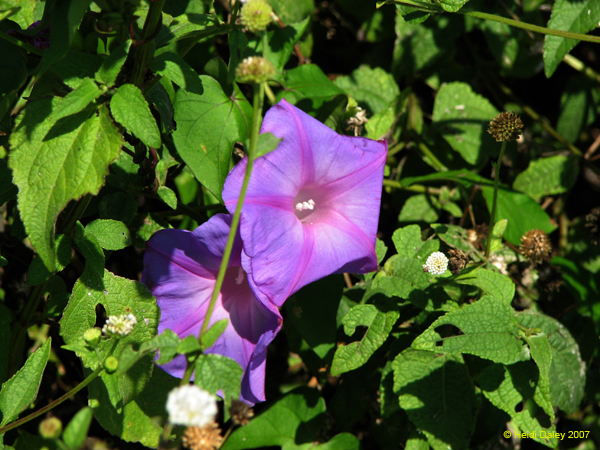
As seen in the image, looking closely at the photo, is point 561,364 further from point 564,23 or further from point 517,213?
point 564,23

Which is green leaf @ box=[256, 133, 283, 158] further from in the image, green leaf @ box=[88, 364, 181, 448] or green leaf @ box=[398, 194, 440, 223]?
green leaf @ box=[398, 194, 440, 223]

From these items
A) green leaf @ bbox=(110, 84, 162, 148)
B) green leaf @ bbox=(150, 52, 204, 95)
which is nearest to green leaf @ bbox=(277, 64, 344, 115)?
green leaf @ bbox=(150, 52, 204, 95)

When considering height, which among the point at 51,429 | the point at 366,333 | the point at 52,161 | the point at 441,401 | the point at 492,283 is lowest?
the point at 441,401

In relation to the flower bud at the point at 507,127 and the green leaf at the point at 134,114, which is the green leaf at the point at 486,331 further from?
the green leaf at the point at 134,114

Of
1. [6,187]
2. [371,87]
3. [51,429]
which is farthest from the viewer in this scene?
[371,87]

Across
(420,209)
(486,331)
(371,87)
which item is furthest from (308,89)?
(486,331)

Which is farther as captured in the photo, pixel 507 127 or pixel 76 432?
pixel 507 127

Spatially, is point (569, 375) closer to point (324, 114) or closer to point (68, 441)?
point (324, 114)

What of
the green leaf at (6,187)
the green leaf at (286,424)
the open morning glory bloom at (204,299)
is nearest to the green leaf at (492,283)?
the open morning glory bloom at (204,299)
